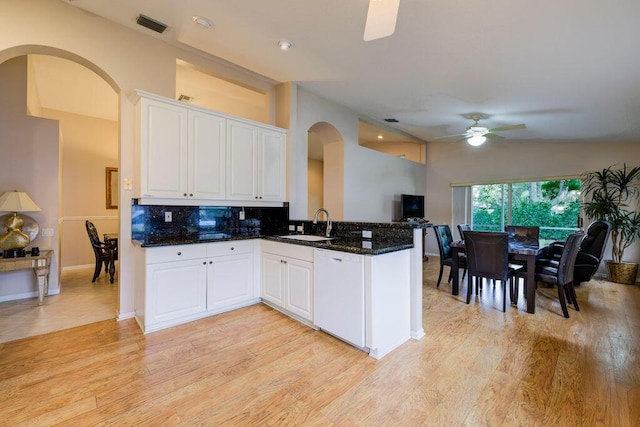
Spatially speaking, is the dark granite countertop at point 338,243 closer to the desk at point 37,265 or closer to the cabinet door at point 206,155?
the cabinet door at point 206,155

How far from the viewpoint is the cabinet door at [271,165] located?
3.63 metres

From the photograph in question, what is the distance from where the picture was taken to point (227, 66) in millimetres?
3537

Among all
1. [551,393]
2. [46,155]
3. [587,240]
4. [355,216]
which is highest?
[46,155]

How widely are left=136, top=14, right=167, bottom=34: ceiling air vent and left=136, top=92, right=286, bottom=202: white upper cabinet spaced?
0.73m

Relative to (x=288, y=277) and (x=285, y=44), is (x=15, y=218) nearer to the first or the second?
(x=288, y=277)

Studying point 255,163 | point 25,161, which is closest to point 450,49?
point 255,163

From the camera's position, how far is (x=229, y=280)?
3.09 meters

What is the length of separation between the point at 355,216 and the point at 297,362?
3.34 meters

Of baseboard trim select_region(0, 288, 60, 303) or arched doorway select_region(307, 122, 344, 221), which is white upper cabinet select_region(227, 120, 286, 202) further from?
baseboard trim select_region(0, 288, 60, 303)

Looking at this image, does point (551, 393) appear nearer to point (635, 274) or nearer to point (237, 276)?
point (237, 276)

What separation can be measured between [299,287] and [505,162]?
5730 mm

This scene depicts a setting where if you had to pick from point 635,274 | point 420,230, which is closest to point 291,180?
point 420,230

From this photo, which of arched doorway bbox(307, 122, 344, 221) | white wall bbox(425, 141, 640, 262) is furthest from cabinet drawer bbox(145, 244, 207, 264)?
white wall bbox(425, 141, 640, 262)

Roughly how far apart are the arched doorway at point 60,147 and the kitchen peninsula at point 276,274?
966 millimetres
